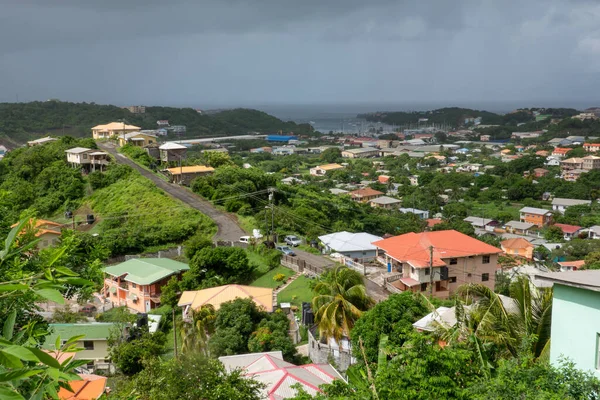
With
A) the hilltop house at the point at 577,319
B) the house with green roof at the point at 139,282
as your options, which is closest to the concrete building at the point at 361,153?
the house with green roof at the point at 139,282

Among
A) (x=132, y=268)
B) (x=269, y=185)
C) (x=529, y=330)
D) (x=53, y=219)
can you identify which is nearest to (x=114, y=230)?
(x=132, y=268)

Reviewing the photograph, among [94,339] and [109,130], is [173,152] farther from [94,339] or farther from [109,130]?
[94,339]

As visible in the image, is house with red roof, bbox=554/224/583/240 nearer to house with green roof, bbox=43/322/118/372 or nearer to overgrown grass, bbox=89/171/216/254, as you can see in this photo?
overgrown grass, bbox=89/171/216/254

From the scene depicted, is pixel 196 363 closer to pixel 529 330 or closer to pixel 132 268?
pixel 529 330

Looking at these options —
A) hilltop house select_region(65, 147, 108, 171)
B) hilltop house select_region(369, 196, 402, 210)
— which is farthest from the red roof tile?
hilltop house select_region(369, 196, 402, 210)

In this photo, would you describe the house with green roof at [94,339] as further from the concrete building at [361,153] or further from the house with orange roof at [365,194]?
the concrete building at [361,153]
